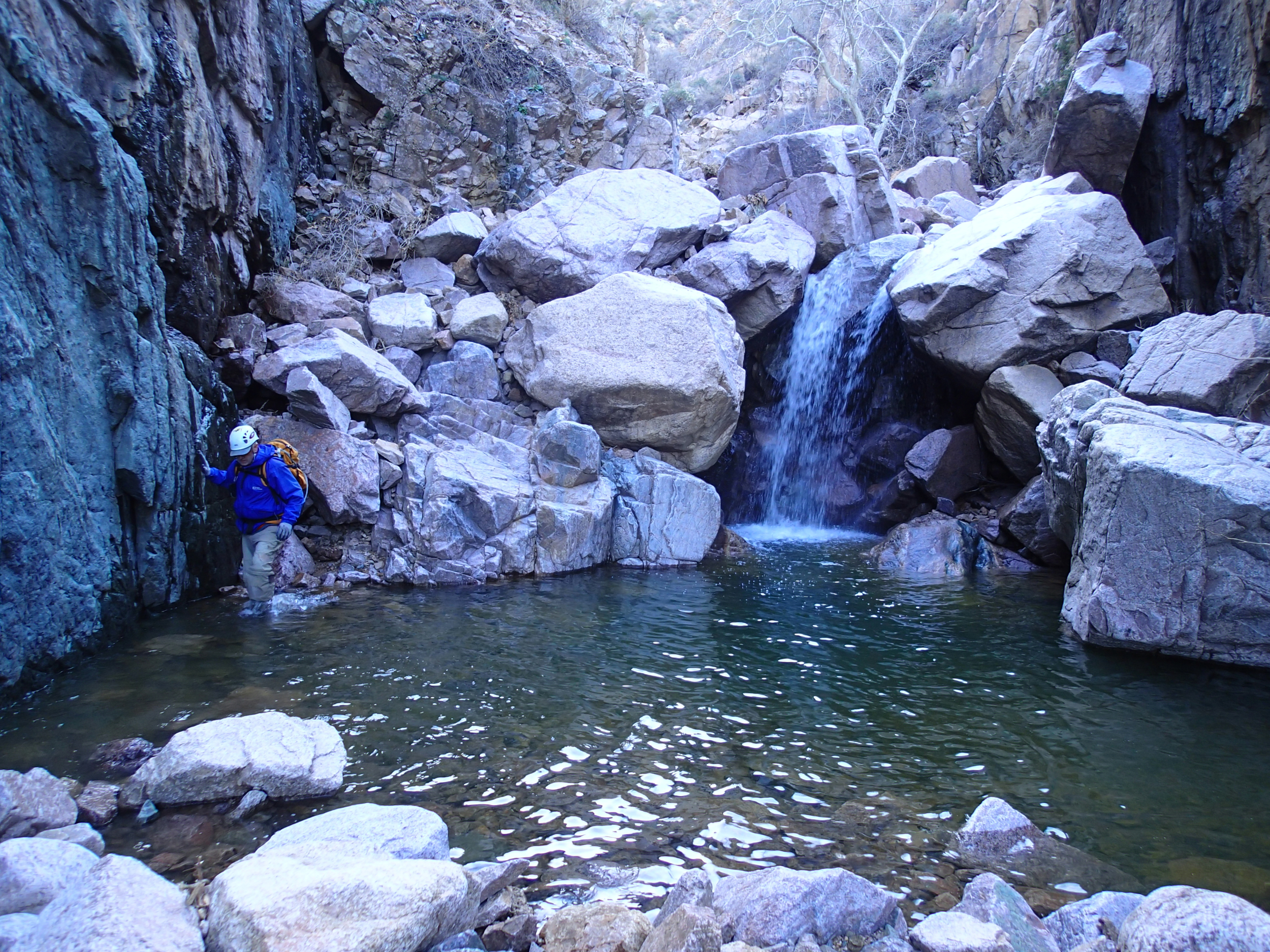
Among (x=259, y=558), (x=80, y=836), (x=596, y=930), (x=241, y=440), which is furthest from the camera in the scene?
(x=259, y=558)

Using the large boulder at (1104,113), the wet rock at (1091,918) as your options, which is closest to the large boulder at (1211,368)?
the large boulder at (1104,113)

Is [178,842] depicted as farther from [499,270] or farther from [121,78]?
[499,270]

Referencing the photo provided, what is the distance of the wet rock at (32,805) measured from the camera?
3510 mm

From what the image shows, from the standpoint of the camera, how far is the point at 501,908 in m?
3.17

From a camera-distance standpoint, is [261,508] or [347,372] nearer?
[261,508]

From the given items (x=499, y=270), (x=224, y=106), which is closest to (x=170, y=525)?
(x=224, y=106)

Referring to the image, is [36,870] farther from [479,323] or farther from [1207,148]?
[1207,148]

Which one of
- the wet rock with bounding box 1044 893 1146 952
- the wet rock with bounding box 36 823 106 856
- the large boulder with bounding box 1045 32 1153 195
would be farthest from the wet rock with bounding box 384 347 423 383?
the large boulder with bounding box 1045 32 1153 195

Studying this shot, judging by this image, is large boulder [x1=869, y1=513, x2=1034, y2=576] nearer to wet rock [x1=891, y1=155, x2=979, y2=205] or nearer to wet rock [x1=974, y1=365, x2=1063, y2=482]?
wet rock [x1=974, y1=365, x2=1063, y2=482]

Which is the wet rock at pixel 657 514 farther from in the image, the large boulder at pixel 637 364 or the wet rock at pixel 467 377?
the wet rock at pixel 467 377

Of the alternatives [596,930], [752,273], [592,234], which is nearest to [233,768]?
[596,930]

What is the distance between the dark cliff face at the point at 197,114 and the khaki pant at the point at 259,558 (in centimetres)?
281

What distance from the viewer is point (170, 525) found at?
7180mm

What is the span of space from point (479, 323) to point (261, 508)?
15.9 feet
